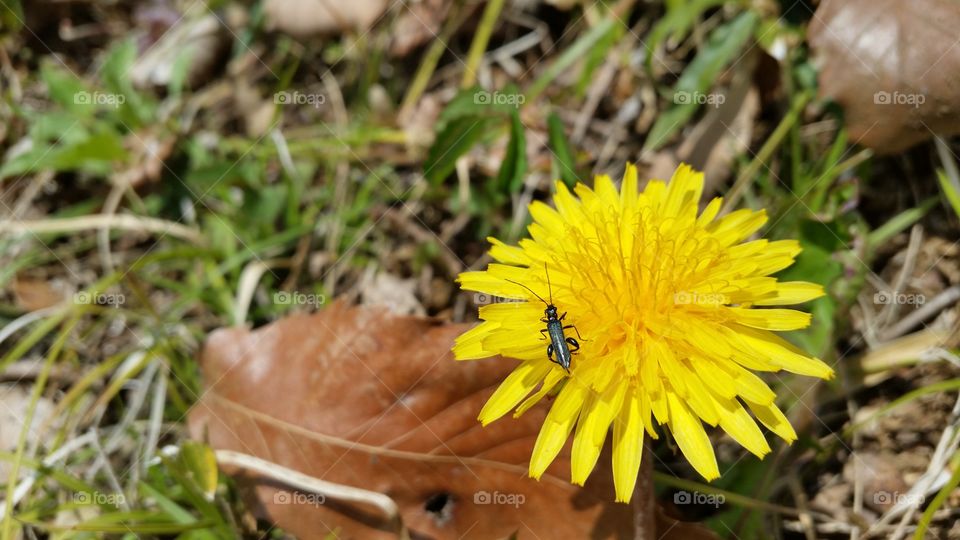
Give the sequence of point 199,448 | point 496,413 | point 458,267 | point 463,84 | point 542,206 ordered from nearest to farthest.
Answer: point 496,413
point 542,206
point 199,448
point 458,267
point 463,84

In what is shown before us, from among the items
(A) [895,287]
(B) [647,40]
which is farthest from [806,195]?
(B) [647,40]

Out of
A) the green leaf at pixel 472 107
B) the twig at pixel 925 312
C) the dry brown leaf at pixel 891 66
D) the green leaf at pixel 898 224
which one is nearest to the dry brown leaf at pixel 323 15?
the green leaf at pixel 472 107

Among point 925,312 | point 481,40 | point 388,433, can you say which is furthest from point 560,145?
point 925,312

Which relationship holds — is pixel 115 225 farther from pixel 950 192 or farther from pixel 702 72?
pixel 950 192

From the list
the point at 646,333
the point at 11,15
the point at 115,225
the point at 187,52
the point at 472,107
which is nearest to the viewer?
the point at 646,333

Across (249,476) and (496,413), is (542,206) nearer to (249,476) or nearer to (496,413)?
(496,413)

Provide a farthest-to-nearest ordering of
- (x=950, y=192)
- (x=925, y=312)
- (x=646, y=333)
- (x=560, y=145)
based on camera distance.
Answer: (x=560, y=145) → (x=925, y=312) → (x=950, y=192) → (x=646, y=333)
